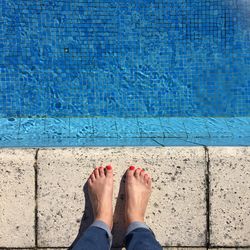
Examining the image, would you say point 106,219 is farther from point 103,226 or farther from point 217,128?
point 217,128

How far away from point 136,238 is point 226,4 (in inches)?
87.1

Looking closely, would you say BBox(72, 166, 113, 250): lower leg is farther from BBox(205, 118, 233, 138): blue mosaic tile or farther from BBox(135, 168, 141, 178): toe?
→ BBox(205, 118, 233, 138): blue mosaic tile

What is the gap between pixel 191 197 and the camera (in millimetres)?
2439

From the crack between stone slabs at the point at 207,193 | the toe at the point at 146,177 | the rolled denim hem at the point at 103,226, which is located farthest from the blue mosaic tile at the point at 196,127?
the rolled denim hem at the point at 103,226

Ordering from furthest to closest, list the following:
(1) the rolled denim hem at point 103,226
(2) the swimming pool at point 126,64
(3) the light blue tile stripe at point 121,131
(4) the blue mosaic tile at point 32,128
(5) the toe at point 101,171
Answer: (2) the swimming pool at point 126,64
(4) the blue mosaic tile at point 32,128
(3) the light blue tile stripe at point 121,131
(5) the toe at point 101,171
(1) the rolled denim hem at point 103,226

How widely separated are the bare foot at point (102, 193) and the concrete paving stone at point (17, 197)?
392 millimetres

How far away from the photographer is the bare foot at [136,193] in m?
2.39

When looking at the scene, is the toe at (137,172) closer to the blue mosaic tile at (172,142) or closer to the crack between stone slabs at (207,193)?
the blue mosaic tile at (172,142)

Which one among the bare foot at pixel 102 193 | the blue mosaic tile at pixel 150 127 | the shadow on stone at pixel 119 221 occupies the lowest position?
the shadow on stone at pixel 119 221

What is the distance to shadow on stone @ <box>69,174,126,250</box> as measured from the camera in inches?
96.8

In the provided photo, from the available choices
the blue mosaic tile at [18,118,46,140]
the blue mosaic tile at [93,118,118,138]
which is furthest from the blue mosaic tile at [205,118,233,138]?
the blue mosaic tile at [18,118,46,140]

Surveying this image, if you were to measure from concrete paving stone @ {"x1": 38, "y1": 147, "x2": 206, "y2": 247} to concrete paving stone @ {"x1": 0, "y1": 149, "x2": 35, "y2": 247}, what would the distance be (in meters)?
0.06

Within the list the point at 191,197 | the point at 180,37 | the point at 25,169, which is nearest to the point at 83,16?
the point at 180,37

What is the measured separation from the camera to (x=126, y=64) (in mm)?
3279
